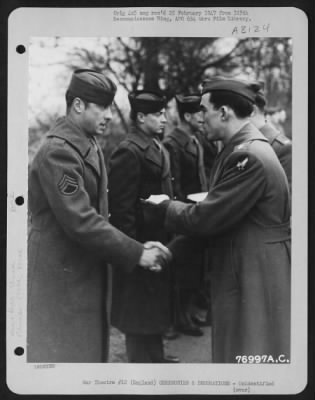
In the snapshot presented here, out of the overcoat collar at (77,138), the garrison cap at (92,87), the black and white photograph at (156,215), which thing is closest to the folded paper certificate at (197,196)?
the black and white photograph at (156,215)

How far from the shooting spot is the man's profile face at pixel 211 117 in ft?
8.13

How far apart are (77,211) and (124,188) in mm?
199

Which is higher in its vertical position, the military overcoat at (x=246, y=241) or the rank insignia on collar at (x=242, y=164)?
the rank insignia on collar at (x=242, y=164)

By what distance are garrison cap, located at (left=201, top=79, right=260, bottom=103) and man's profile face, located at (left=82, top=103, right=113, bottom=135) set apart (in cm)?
38

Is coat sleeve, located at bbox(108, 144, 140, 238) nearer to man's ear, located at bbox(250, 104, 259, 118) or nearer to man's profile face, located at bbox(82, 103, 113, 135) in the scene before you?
man's profile face, located at bbox(82, 103, 113, 135)

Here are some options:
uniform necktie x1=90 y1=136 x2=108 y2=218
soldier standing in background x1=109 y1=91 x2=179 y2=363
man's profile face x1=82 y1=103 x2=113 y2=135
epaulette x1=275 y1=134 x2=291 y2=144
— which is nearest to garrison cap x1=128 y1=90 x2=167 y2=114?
soldier standing in background x1=109 y1=91 x2=179 y2=363

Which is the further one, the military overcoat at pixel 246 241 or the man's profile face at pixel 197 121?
the man's profile face at pixel 197 121

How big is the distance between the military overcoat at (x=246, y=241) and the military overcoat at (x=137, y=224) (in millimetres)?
115

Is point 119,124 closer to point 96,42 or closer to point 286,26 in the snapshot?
point 96,42

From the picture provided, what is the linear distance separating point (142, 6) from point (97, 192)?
719 mm

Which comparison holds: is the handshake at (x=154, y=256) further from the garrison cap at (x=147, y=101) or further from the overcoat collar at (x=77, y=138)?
the garrison cap at (x=147, y=101)

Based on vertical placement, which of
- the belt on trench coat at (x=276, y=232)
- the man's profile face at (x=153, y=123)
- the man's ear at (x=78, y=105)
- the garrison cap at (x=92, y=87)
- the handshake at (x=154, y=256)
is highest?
the garrison cap at (x=92, y=87)

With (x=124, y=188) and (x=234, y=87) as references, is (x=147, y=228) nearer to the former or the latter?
(x=124, y=188)

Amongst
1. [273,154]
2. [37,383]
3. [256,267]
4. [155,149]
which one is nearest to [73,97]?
[155,149]
